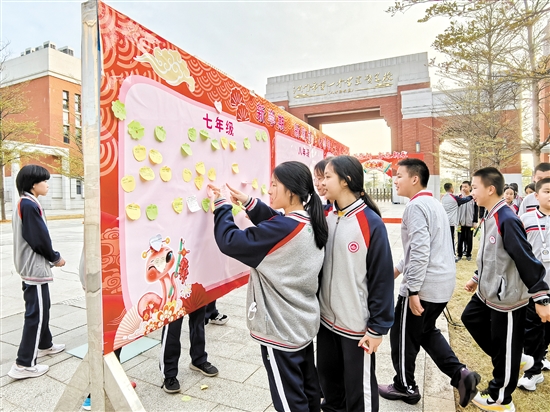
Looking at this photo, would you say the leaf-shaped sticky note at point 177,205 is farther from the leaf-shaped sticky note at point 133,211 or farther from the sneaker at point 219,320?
the sneaker at point 219,320

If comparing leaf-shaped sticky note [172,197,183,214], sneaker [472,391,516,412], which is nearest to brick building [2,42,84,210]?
leaf-shaped sticky note [172,197,183,214]

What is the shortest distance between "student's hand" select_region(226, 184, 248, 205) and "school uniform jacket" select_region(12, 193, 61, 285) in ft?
5.47

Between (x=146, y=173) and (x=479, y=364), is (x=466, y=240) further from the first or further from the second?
(x=146, y=173)

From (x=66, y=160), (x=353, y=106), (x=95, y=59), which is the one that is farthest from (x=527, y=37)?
(x=66, y=160)

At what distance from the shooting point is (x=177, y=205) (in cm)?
178

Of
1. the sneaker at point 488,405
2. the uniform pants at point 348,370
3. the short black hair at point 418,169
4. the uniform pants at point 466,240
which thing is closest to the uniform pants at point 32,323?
the uniform pants at point 348,370

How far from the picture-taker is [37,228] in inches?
104

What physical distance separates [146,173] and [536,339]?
325 centimetres

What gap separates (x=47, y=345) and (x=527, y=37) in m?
10.7

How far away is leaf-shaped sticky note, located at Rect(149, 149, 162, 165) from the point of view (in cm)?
163

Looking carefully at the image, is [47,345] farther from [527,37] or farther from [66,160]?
[66,160]

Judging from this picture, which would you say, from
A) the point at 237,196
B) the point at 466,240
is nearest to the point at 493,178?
the point at 237,196

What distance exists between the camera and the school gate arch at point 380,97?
74.3ft

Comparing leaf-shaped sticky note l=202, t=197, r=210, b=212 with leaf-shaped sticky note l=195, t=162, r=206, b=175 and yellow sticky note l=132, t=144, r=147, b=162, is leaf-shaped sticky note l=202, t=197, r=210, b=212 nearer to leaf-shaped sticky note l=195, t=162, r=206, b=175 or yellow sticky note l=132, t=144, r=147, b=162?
leaf-shaped sticky note l=195, t=162, r=206, b=175
